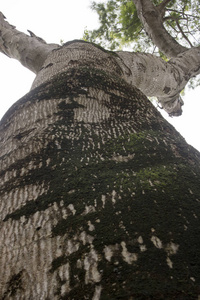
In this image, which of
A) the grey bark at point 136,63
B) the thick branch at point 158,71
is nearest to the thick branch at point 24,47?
the grey bark at point 136,63

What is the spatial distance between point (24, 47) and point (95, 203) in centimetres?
317

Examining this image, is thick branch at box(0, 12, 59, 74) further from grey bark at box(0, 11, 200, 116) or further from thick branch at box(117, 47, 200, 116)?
thick branch at box(117, 47, 200, 116)

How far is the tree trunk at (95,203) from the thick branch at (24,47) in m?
1.80

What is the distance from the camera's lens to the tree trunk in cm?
67

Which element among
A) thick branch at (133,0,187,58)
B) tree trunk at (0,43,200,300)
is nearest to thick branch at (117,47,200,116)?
thick branch at (133,0,187,58)

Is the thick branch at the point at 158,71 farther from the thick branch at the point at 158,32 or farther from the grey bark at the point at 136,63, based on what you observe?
Result: the thick branch at the point at 158,32

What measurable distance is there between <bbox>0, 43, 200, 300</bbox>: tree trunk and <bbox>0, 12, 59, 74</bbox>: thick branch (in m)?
1.80

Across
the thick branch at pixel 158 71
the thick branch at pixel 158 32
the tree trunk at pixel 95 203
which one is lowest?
the tree trunk at pixel 95 203

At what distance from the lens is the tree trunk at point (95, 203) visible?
26.3 inches

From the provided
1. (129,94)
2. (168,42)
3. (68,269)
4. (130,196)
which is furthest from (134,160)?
(168,42)

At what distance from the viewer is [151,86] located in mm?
3238

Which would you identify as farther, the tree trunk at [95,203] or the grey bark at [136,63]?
the grey bark at [136,63]

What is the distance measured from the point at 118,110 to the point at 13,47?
264 centimetres

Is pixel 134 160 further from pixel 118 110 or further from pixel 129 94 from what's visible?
pixel 129 94
